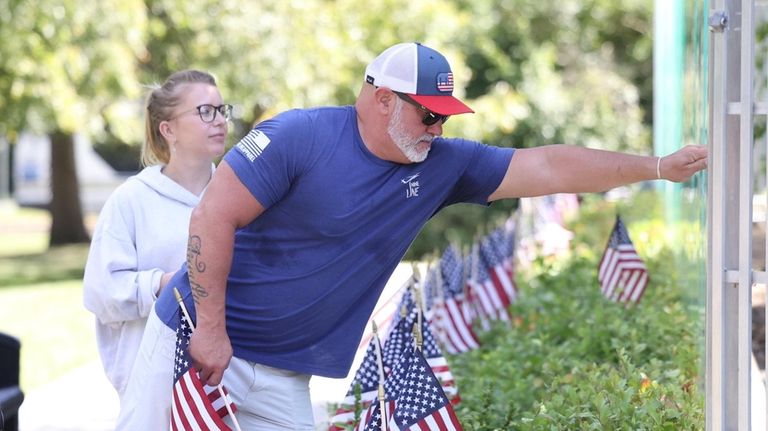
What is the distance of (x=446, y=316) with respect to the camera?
26.6 ft

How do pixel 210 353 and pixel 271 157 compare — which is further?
pixel 210 353

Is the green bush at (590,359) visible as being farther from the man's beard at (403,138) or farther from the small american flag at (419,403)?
the man's beard at (403,138)

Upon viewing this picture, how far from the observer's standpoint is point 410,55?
3.60 m

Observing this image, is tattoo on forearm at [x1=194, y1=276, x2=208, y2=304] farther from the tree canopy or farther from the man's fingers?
the tree canopy

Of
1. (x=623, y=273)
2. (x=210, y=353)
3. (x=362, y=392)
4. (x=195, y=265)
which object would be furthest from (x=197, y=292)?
(x=623, y=273)

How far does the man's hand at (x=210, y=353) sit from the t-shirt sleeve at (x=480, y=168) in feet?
2.97

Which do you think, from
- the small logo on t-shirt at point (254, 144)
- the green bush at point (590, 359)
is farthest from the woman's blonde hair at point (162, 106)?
the green bush at point (590, 359)

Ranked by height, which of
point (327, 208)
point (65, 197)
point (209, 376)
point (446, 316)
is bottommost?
point (446, 316)

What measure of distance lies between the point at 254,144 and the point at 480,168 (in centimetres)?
78

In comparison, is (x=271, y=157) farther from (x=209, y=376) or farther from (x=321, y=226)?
(x=209, y=376)

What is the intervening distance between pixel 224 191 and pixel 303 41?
40.9ft

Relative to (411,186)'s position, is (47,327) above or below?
below

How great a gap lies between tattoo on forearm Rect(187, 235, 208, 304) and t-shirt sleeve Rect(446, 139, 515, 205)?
2.87 feet

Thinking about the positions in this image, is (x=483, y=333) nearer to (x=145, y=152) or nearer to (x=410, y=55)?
(x=145, y=152)
